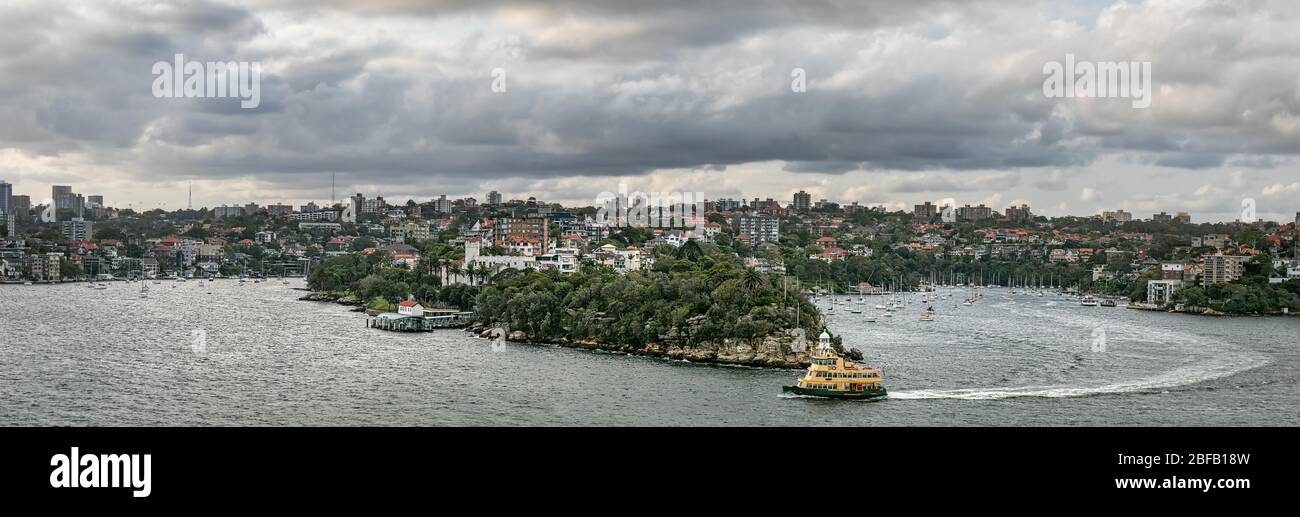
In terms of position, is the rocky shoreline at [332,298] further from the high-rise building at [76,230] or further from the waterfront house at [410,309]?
the high-rise building at [76,230]

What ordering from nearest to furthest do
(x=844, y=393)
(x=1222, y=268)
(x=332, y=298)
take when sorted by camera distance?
(x=844, y=393), (x=332, y=298), (x=1222, y=268)

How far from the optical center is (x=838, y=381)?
20172 mm

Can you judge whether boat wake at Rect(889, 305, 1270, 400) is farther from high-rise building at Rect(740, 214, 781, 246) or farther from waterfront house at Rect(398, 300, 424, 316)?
high-rise building at Rect(740, 214, 781, 246)

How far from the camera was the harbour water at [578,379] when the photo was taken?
18188 millimetres

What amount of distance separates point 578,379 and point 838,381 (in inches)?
222

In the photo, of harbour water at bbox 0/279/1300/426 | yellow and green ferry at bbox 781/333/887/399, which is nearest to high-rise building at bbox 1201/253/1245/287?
harbour water at bbox 0/279/1300/426

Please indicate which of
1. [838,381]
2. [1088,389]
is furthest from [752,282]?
[1088,389]

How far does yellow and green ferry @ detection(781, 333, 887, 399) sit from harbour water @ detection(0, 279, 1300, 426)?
0.37 metres

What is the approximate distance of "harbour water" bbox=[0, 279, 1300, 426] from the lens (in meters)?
18.2

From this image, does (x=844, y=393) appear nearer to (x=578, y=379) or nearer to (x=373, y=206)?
(x=578, y=379)

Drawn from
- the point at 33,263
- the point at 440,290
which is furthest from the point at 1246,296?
the point at 33,263
